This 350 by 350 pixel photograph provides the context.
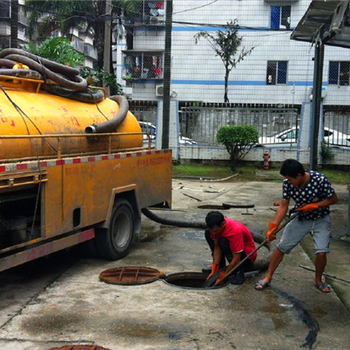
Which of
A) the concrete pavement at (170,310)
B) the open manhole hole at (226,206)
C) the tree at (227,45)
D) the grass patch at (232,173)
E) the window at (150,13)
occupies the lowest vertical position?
the concrete pavement at (170,310)

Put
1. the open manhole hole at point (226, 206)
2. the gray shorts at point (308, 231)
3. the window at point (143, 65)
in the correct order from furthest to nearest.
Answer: the window at point (143, 65)
the open manhole hole at point (226, 206)
the gray shorts at point (308, 231)

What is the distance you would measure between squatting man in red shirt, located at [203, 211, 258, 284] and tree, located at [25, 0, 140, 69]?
1909 centimetres

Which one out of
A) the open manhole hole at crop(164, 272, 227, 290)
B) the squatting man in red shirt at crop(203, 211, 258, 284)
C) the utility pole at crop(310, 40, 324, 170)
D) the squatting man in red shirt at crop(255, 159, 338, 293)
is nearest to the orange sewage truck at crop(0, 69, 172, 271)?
the open manhole hole at crop(164, 272, 227, 290)

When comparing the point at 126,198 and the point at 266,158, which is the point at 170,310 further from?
the point at 266,158

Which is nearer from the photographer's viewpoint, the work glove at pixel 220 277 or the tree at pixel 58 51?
the work glove at pixel 220 277

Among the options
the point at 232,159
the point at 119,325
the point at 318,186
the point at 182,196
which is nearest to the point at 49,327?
the point at 119,325

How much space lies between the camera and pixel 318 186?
221 inches

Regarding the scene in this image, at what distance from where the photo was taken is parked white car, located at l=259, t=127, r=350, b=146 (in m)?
18.8

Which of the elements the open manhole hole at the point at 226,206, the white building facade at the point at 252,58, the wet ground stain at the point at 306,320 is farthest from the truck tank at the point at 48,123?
the white building facade at the point at 252,58

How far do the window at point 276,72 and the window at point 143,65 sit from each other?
242 inches

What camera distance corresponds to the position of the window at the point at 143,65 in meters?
29.7

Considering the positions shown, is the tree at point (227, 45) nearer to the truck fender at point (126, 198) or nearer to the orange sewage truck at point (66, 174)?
the orange sewage truck at point (66, 174)

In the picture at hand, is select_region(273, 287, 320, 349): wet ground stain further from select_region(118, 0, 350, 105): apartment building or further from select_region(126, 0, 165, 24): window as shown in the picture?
select_region(126, 0, 165, 24): window

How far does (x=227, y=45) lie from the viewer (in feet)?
88.3
